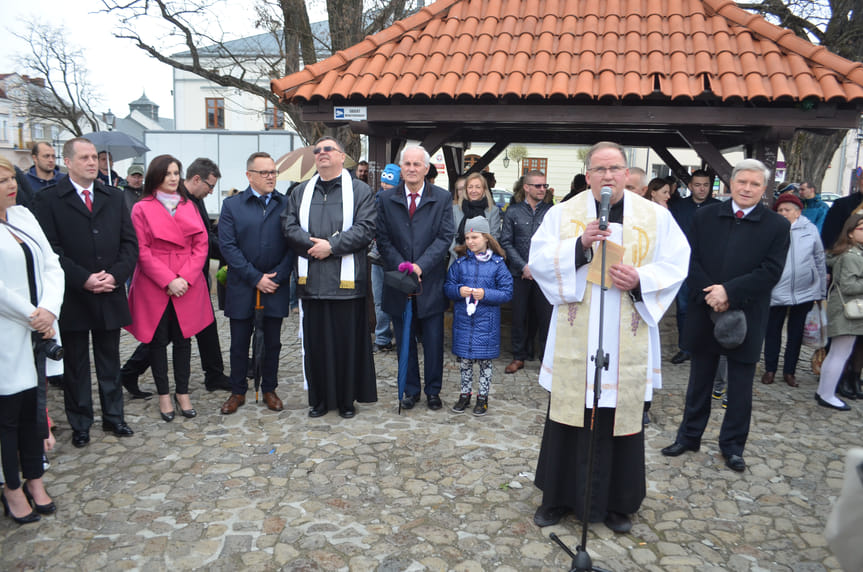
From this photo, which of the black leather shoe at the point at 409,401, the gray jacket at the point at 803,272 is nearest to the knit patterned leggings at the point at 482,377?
the black leather shoe at the point at 409,401

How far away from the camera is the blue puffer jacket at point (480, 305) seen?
16.8 ft

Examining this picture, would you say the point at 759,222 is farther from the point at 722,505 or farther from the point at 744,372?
the point at 722,505

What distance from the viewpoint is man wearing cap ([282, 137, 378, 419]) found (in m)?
4.87

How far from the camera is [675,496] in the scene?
3.86 metres

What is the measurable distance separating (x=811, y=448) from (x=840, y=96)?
339 centimetres

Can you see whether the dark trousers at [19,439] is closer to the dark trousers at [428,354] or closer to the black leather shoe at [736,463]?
the dark trousers at [428,354]

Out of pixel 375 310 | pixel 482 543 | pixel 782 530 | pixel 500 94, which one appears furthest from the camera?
pixel 375 310

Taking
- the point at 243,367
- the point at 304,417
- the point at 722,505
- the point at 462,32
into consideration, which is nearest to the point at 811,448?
the point at 722,505

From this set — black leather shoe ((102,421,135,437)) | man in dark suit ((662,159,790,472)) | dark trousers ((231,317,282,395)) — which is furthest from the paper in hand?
black leather shoe ((102,421,135,437))

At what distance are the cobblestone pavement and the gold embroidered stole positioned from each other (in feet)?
2.26

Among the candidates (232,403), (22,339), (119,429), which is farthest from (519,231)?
(22,339)

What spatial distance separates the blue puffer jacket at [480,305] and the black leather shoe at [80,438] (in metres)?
2.77

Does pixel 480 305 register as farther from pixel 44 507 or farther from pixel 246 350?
pixel 44 507

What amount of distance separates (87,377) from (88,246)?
36.9 inches
